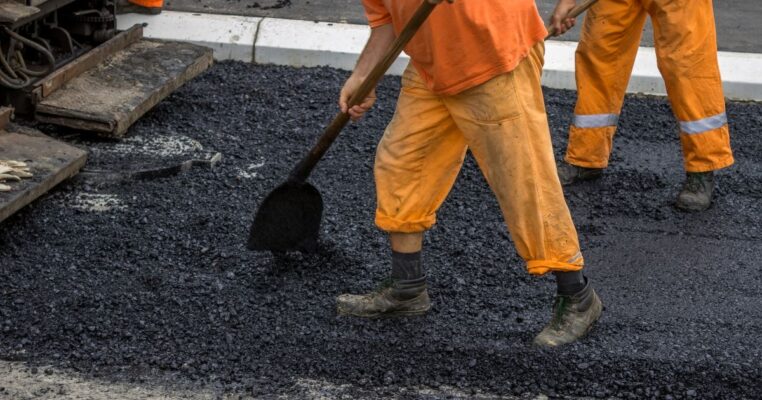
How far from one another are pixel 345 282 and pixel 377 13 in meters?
1.09

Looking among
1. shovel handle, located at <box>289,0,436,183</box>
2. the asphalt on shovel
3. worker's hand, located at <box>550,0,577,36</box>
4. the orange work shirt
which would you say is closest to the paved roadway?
worker's hand, located at <box>550,0,577,36</box>

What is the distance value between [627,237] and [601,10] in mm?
1049

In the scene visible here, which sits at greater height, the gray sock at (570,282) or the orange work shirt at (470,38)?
the orange work shirt at (470,38)

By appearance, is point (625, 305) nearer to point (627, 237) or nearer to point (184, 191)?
point (627, 237)

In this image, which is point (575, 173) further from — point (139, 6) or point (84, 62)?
point (139, 6)

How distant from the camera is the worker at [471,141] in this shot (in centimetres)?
375

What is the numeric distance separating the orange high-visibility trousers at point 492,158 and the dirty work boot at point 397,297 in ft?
0.56

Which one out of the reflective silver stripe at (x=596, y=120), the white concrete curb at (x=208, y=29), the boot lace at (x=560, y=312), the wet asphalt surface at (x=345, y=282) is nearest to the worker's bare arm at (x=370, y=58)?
the wet asphalt surface at (x=345, y=282)

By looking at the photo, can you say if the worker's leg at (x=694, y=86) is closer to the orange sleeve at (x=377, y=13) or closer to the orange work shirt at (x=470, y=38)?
the orange work shirt at (x=470, y=38)

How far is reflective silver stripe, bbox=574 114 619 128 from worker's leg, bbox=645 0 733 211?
1.03 feet

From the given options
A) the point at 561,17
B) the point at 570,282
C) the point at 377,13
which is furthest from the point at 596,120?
the point at 377,13

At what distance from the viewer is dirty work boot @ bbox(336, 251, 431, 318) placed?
424 cm

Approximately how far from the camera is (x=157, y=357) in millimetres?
3914

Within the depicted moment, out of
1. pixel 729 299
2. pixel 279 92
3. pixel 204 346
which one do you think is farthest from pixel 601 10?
pixel 204 346
